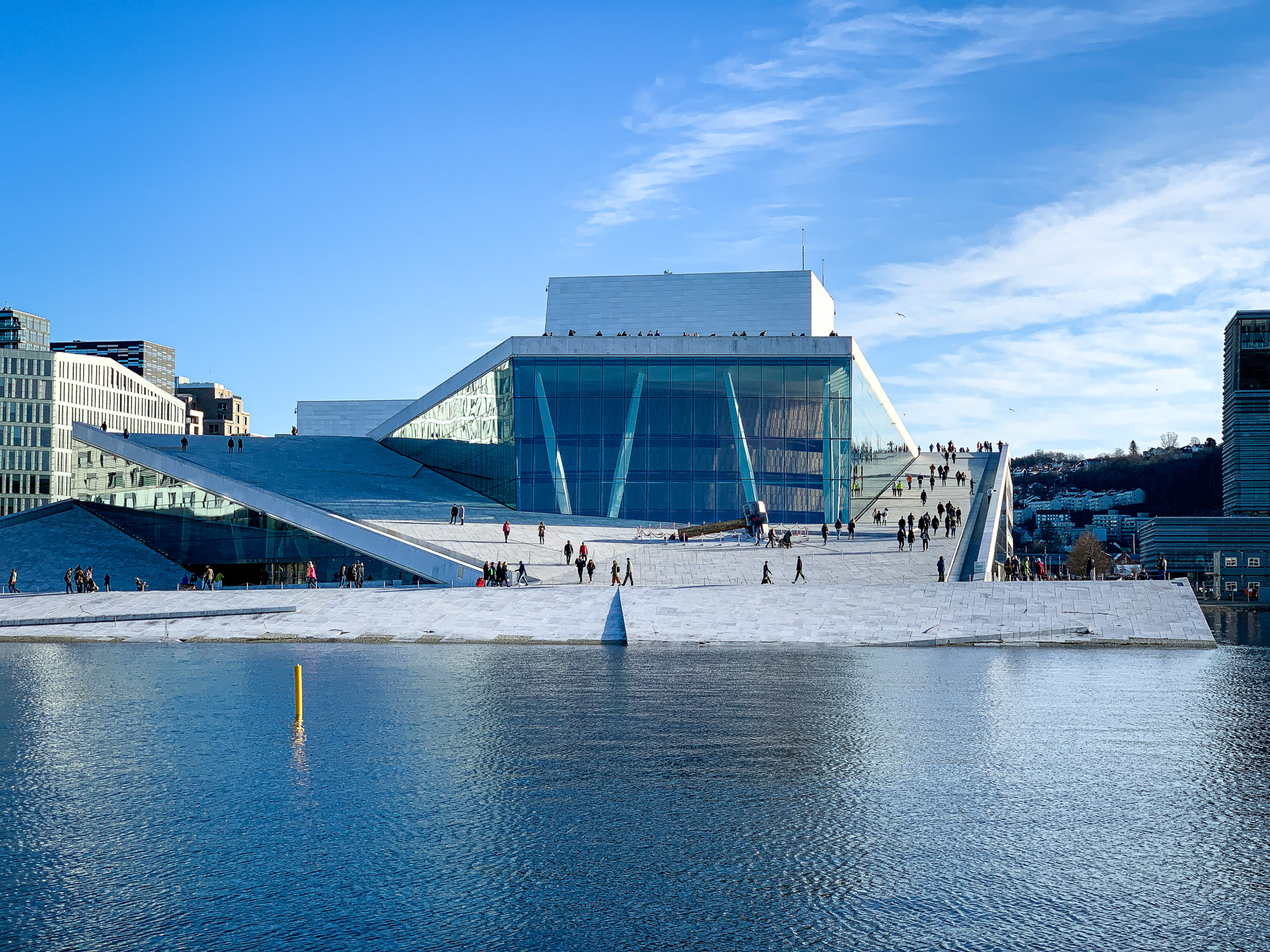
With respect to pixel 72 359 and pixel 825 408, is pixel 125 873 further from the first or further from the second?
pixel 72 359

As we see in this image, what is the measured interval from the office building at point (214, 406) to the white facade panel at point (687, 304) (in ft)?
317

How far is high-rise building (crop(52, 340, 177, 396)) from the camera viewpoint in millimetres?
158250

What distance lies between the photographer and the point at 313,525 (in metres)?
41.5

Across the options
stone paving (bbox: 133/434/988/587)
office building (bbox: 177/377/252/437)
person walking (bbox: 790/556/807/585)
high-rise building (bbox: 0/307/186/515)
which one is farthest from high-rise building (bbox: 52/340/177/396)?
person walking (bbox: 790/556/807/585)

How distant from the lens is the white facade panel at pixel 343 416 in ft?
288

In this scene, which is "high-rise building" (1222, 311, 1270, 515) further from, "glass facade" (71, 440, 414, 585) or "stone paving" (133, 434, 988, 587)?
"glass facade" (71, 440, 414, 585)

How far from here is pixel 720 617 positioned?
95.6 feet

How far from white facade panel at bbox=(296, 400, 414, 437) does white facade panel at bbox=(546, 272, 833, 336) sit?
27.2 meters

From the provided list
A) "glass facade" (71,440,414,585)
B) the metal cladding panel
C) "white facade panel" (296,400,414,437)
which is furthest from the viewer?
the metal cladding panel

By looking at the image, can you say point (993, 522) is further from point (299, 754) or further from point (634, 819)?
point (634, 819)

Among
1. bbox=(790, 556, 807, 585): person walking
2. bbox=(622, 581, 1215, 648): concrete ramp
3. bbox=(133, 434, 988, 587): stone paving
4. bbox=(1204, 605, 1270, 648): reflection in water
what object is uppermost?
bbox=(133, 434, 988, 587): stone paving

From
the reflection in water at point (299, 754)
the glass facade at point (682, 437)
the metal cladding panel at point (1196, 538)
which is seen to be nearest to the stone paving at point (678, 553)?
the glass facade at point (682, 437)

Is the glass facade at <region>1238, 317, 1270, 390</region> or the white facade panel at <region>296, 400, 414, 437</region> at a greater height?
the glass facade at <region>1238, 317, 1270, 390</region>

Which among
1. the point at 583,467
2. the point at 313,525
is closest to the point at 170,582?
the point at 313,525
